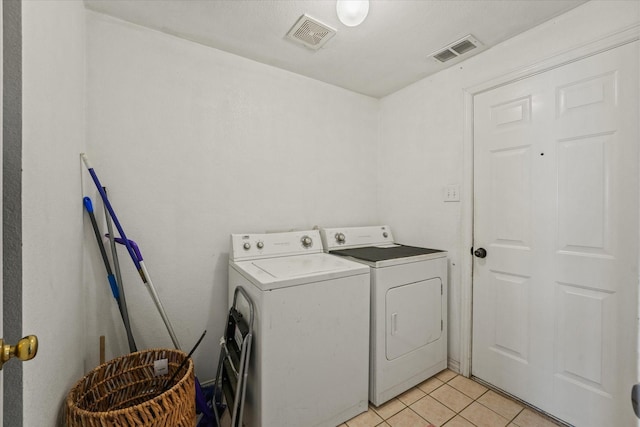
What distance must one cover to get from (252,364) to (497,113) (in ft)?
7.16

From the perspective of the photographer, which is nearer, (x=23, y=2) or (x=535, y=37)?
(x=23, y=2)

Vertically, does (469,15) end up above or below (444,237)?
above

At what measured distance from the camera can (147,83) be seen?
1.69m

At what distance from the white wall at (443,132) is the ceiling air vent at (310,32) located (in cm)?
102

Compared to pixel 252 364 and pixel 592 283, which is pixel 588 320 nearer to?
pixel 592 283

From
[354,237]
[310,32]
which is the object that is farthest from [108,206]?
[354,237]

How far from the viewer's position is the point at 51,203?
96cm

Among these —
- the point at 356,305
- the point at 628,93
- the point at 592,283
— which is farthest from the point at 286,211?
the point at 628,93

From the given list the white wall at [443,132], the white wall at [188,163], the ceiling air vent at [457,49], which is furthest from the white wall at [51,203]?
the white wall at [443,132]

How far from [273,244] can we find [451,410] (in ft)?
5.03

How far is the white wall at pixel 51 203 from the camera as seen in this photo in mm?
750

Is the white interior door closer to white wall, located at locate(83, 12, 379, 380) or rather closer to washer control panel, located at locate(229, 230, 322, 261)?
washer control panel, located at locate(229, 230, 322, 261)

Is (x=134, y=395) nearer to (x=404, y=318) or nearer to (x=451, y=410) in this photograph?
(x=404, y=318)

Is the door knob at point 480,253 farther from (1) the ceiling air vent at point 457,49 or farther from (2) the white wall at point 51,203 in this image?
(2) the white wall at point 51,203
